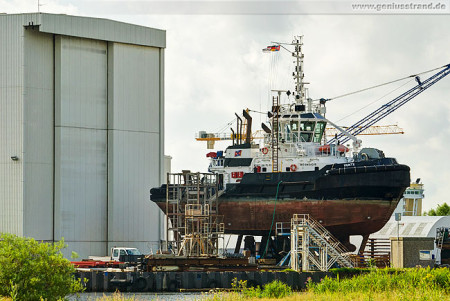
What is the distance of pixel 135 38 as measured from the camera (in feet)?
235

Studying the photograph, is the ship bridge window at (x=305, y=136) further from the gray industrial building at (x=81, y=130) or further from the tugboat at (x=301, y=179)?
the gray industrial building at (x=81, y=130)

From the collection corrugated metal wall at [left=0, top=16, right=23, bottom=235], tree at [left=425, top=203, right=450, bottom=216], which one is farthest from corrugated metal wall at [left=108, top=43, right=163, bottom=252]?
tree at [left=425, top=203, right=450, bottom=216]

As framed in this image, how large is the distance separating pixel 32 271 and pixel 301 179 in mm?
34856

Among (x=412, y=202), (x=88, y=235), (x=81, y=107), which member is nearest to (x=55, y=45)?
(x=81, y=107)

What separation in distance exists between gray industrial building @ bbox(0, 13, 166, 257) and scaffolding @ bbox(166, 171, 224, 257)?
2.65 metres

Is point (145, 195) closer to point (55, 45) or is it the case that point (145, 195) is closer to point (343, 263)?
point (55, 45)

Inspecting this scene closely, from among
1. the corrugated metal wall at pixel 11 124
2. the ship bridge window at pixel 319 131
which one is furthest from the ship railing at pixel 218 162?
the corrugated metal wall at pixel 11 124

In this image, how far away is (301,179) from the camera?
68.6 meters

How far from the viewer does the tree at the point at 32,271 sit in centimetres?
3616

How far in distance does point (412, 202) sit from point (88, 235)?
8225cm

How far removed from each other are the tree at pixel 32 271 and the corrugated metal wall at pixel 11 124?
95.9 feet

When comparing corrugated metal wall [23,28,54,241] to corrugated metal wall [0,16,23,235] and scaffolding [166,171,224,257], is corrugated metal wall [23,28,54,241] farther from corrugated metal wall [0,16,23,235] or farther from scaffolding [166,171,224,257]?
scaffolding [166,171,224,257]

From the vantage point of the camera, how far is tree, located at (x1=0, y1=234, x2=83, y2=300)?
1423 inches

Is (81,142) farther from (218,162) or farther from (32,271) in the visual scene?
(32,271)
